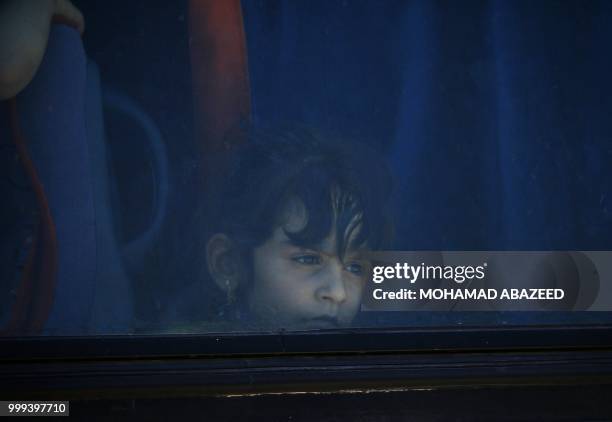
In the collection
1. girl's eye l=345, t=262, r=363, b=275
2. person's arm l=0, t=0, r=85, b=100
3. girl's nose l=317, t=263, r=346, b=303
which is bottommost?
girl's nose l=317, t=263, r=346, b=303

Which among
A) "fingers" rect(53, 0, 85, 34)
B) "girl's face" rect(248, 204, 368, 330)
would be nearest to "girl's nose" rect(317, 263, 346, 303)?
"girl's face" rect(248, 204, 368, 330)

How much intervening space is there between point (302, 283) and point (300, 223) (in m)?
0.30

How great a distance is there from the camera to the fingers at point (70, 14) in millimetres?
3982

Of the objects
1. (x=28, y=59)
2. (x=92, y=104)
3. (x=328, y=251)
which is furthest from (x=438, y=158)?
(x=28, y=59)

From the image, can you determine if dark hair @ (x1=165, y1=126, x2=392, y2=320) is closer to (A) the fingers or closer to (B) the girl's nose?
(B) the girl's nose

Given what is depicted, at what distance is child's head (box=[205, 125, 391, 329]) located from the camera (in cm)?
400

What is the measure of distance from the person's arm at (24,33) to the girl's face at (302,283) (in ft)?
4.77

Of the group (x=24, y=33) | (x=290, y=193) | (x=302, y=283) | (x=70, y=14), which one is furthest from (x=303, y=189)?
(x=24, y=33)

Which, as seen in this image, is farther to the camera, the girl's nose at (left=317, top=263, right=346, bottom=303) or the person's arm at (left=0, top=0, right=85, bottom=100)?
the girl's nose at (left=317, top=263, right=346, bottom=303)

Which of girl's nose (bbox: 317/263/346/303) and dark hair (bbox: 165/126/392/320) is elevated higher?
dark hair (bbox: 165/126/392/320)

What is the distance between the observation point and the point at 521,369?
4.04 metres

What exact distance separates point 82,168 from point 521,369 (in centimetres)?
243

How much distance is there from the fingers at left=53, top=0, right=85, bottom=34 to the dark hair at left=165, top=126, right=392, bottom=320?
0.95m

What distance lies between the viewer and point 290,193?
4.02 meters
